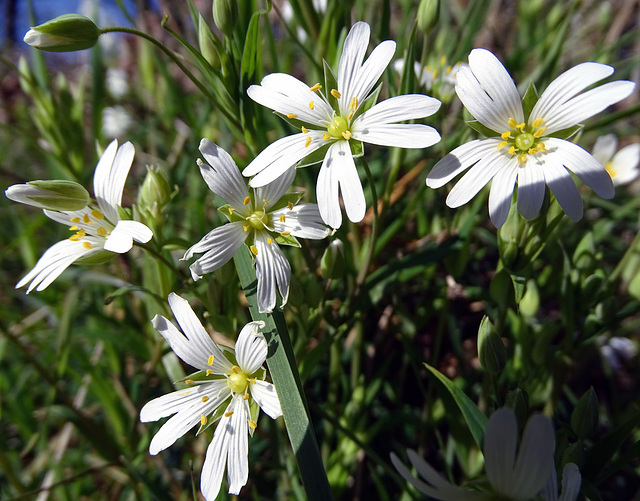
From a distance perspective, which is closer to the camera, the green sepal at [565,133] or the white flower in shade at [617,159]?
the green sepal at [565,133]

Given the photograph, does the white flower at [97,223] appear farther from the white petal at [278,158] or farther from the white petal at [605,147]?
the white petal at [605,147]

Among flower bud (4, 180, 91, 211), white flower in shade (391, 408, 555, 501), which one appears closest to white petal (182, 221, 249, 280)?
flower bud (4, 180, 91, 211)

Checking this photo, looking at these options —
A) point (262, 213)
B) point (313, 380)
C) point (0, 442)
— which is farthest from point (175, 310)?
point (0, 442)

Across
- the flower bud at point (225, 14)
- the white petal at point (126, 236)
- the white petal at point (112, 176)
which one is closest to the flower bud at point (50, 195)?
the white petal at point (112, 176)

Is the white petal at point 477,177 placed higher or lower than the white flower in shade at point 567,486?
higher

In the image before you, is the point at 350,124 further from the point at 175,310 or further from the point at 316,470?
the point at 316,470

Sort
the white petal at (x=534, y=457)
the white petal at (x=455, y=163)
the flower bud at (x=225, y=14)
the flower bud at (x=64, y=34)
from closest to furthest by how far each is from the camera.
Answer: the white petal at (x=534, y=457), the white petal at (x=455, y=163), the flower bud at (x=64, y=34), the flower bud at (x=225, y=14)

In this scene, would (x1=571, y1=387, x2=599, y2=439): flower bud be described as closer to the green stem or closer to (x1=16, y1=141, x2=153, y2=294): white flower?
the green stem

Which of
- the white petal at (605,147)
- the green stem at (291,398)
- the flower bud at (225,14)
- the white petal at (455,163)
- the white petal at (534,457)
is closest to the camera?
the white petal at (534,457)
